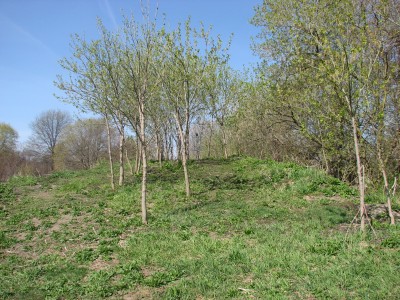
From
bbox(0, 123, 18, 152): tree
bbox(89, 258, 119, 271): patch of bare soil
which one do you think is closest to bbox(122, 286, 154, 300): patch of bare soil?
bbox(89, 258, 119, 271): patch of bare soil

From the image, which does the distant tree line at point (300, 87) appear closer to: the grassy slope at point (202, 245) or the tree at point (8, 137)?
the grassy slope at point (202, 245)

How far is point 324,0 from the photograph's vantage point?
46.3ft

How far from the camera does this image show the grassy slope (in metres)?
6.25

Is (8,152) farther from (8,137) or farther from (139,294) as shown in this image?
(139,294)

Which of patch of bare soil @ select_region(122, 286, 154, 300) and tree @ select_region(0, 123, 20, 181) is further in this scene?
tree @ select_region(0, 123, 20, 181)

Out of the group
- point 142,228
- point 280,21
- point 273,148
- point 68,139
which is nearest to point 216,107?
point 273,148

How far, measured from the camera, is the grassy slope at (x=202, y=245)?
20.5 feet

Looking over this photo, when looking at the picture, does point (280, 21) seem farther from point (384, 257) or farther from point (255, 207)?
point (384, 257)

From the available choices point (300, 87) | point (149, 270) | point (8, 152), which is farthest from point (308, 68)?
point (8, 152)

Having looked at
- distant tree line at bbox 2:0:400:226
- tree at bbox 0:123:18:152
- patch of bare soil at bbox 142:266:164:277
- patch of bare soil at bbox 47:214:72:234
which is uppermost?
tree at bbox 0:123:18:152

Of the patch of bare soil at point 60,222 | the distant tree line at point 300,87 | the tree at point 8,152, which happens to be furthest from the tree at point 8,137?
the patch of bare soil at point 60,222

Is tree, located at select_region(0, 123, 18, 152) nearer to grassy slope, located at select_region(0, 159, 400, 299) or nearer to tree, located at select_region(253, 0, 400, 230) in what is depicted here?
grassy slope, located at select_region(0, 159, 400, 299)

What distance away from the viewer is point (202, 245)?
29.1 feet

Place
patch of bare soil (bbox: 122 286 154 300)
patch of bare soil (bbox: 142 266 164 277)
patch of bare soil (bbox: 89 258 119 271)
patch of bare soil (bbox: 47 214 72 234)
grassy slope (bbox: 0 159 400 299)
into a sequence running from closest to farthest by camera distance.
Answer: grassy slope (bbox: 0 159 400 299) < patch of bare soil (bbox: 122 286 154 300) < patch of bare soil (bbox: 142 266 164 277) < patch of bare soil (bbox: 89 258 119 271) < patch of bare soil (bbox: 47 214 72 234)
